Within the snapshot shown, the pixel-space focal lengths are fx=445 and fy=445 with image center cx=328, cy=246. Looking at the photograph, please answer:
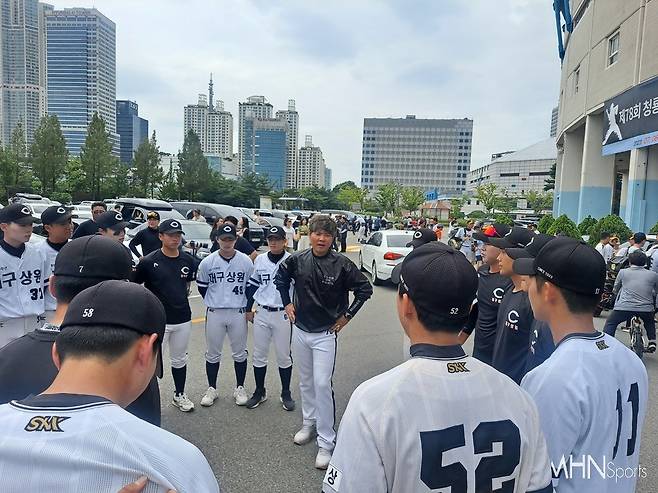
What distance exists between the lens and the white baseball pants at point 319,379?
3.84 metres

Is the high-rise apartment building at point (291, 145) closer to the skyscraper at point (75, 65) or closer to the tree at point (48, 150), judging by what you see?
the skyscraper at point (75, 65)

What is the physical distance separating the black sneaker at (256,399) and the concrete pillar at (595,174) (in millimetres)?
24167

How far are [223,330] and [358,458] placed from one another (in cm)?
383

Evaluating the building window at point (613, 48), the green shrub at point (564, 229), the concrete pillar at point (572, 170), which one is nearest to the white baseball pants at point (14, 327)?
the green shrub at point (564, 229)

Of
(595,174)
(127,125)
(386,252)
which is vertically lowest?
(386,252)

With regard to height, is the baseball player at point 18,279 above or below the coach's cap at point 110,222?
below

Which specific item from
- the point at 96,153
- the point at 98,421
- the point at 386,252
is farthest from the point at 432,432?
the point at 96,153

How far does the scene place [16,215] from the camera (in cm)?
417

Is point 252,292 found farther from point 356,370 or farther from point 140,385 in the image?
point 140,385

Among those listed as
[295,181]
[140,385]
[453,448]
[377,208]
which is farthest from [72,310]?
[295,181]

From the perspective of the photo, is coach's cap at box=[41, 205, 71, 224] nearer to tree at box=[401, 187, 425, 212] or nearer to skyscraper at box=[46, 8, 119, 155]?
tree at box=[401, 187, 425, 212]

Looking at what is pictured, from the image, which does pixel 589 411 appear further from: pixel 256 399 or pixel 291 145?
pixel 291 145

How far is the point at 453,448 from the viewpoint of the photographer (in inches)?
52.7

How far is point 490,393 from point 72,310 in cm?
128
